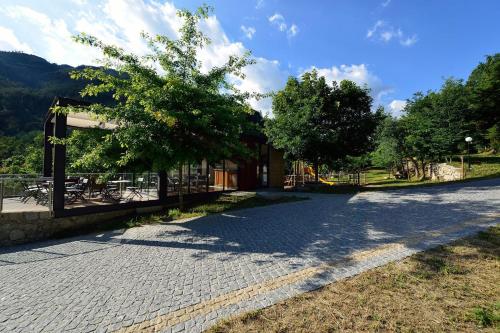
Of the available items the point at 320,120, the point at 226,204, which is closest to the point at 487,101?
the point at 320,120

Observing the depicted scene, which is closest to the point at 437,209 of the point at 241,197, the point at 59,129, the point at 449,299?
the point at 449,299

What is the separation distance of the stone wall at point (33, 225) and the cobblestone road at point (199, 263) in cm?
70

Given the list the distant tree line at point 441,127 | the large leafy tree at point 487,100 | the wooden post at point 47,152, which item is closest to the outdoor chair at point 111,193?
the wooden post at point 47,152

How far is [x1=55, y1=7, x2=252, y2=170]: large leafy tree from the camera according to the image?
7164mm

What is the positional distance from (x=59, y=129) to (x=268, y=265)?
24.6ft

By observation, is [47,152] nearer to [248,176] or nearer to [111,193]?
[111,193]

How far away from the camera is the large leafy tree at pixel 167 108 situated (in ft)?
23.5

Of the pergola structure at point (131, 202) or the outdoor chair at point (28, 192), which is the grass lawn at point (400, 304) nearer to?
the pergola structure at point (131, 202)

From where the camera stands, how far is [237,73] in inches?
364

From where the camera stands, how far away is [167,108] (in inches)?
295

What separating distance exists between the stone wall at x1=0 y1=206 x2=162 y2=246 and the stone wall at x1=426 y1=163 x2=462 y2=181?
25.3m

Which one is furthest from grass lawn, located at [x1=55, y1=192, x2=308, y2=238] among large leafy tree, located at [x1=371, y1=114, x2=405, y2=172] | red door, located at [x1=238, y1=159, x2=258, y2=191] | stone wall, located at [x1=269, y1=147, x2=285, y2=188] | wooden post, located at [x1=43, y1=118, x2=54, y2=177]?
large leafy tree, located at [x1=371, y1=114, x2=405, y2=172]

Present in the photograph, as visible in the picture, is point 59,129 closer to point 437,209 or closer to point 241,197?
point 241,197

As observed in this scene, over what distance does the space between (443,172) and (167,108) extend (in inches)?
984
